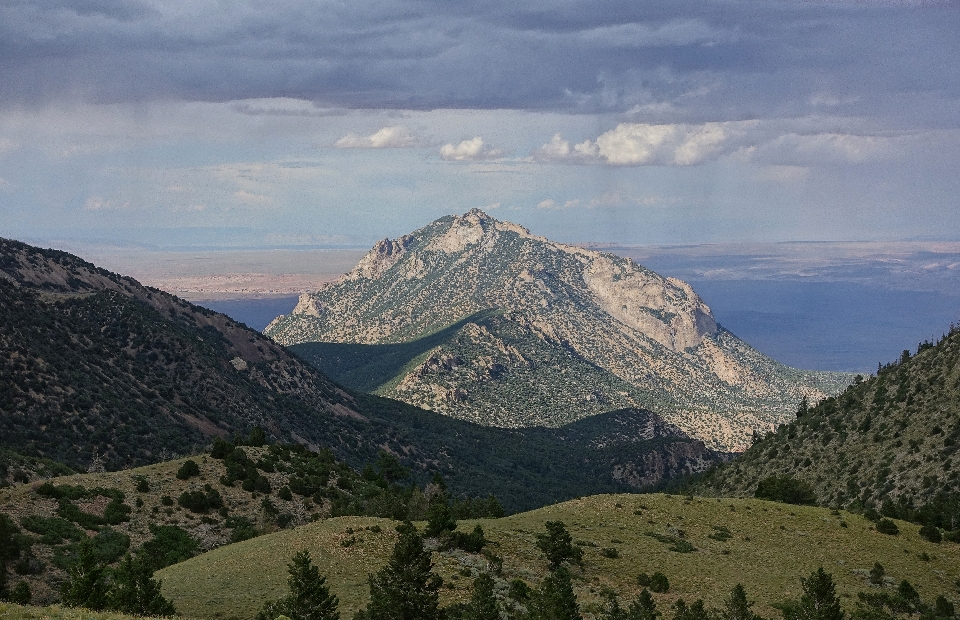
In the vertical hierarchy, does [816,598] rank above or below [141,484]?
above

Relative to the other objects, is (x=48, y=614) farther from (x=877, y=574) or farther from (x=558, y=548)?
(x=877, y=574)

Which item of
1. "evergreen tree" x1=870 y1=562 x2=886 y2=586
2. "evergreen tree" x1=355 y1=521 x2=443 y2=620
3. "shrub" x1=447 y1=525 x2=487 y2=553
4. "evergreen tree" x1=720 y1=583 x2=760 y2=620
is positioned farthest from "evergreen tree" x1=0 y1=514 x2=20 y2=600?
"evergreen tree" x1=870 y1=562 x2=886 y2=586

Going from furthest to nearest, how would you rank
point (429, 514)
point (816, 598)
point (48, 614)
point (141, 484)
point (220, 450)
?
point (220, 450) < point (141, 484) < point (429, 514) < point (816, 598) < point (48, 614)

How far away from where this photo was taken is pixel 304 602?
3272cm

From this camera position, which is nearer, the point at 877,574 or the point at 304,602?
the point at 304,602

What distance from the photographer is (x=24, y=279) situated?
6240 inches

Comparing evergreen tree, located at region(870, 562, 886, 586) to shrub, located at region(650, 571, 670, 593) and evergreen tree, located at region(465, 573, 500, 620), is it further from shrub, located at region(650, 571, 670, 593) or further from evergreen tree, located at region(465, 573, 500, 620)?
evergreen tree, located at region(465, 573, 500, 620)

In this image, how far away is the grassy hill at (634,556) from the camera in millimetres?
41719

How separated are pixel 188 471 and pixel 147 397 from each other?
67904mm

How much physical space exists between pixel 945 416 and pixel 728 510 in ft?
150

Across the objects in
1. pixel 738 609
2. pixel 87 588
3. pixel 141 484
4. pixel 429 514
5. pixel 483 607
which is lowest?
pixel 87 588

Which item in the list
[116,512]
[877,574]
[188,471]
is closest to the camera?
[877,574]

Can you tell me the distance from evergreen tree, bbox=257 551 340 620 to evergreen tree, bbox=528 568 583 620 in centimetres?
816

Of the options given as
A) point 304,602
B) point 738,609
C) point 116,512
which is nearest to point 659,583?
point 738,609
